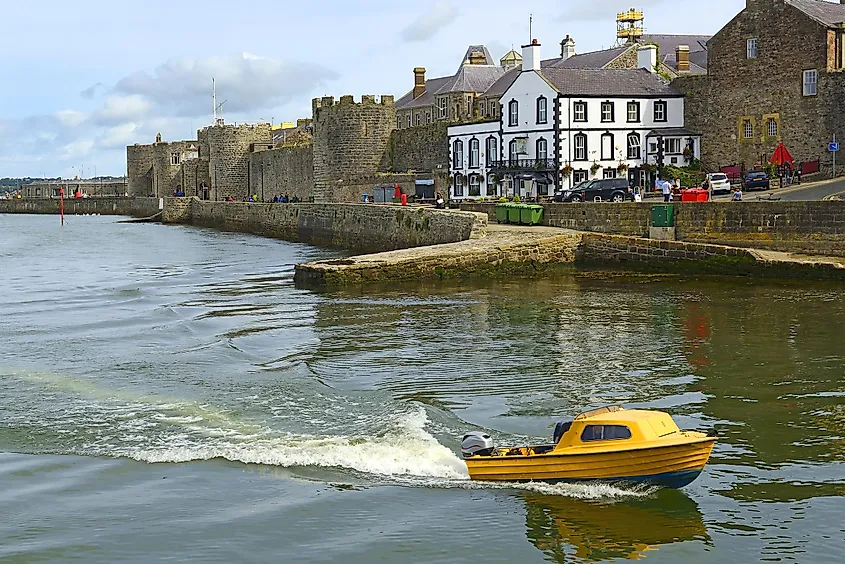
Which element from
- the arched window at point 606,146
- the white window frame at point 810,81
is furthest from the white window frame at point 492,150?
the white window frame at point 810,81

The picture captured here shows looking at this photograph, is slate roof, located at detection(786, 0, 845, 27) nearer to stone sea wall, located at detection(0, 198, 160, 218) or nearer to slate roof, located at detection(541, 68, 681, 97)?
slate roof, located at detection(541, 68, 681, 97)

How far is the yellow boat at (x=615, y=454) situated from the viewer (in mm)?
10320

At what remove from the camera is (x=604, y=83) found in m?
45.2

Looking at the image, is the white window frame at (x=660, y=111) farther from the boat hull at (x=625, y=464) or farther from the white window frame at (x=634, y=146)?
the boat hull at (x=625, y=464)

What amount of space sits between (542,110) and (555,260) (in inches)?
680

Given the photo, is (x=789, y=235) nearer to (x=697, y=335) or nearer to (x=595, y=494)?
(x=697, y=335)

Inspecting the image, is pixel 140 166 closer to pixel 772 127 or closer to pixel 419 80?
pixel 419 80

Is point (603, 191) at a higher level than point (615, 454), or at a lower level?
higher

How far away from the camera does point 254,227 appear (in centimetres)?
5719

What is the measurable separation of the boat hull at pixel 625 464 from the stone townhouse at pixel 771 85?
31865 mm

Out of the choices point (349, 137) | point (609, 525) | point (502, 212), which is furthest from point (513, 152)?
point (609, 525)

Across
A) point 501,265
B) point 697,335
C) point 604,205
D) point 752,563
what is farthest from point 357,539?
point 604,205

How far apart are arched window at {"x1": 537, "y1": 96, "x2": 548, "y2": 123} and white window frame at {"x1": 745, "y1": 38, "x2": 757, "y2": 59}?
7.73 m

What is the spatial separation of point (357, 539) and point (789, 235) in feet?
66.0
